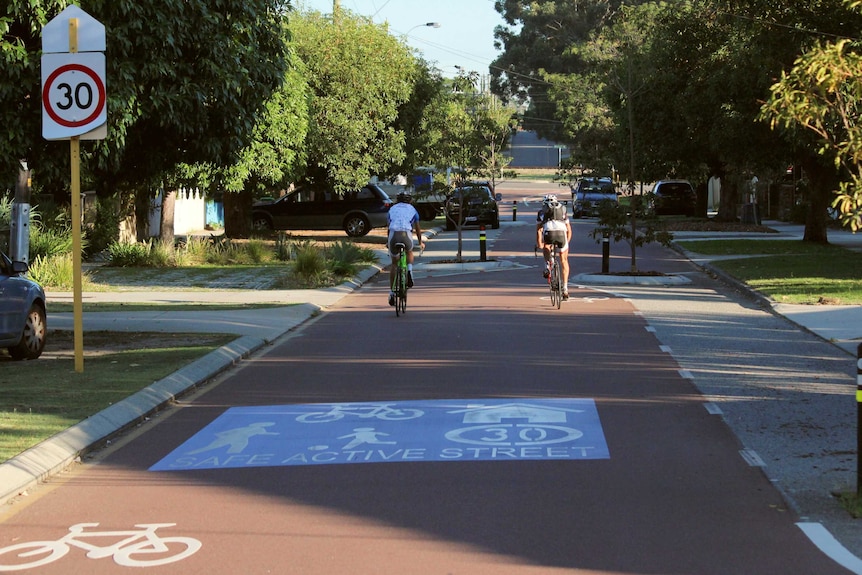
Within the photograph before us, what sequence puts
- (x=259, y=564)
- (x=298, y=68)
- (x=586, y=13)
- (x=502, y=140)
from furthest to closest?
(x=586, y=13), (x=502, y=140), (x=298, y=68), (x=259, y=564)

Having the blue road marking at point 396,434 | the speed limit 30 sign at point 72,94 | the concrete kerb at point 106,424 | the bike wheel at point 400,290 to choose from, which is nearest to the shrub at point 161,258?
the bike wheel at point 400,290

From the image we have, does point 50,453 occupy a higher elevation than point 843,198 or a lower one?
lower

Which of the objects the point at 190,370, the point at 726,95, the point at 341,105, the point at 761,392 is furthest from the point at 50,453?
the point at 341,105

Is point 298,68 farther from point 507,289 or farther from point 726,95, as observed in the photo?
point 507,289

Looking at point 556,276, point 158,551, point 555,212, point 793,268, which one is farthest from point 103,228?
point 158,551

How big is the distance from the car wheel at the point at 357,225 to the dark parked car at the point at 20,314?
2824 cm

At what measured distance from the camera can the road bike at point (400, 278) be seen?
18562 millimetres

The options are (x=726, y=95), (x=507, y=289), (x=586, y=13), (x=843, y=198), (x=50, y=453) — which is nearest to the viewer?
(x=843, y=198)

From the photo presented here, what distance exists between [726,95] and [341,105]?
41.5ft

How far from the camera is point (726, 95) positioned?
32406mm

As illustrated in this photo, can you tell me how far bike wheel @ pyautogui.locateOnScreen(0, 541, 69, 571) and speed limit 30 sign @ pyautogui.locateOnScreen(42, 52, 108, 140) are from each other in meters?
6.36

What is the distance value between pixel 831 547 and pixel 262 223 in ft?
130

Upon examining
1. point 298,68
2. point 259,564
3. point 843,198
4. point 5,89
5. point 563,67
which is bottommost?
point 259,564

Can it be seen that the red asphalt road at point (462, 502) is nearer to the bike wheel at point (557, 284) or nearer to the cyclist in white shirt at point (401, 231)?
the cyclist in white shirt at point (401, 231)
